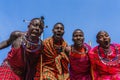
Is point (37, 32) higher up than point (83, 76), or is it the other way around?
point (37, 32)

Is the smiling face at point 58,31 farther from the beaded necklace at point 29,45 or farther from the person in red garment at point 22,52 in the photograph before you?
the beaded necklace at point 29,45

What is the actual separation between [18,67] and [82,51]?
1.39m

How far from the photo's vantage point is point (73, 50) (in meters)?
9.47

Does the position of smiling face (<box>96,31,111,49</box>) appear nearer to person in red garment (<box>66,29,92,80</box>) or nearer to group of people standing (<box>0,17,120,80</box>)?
group of people standing (<box>0,17,120,80</box>)

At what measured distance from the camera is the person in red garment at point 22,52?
9.14 metres

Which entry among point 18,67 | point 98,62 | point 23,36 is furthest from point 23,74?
point 98,62

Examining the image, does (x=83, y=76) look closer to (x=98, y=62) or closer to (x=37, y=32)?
(x=98, y=62)

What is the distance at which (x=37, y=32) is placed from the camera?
9219 millimetres

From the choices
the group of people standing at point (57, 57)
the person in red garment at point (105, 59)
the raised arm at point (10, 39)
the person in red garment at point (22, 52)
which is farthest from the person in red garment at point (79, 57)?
the raised arm at point (10, 39)

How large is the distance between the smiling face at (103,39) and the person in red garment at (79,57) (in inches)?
12.2

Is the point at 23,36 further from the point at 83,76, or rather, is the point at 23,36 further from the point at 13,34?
the point at 83,76

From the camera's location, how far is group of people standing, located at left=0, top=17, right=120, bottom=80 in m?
9.24

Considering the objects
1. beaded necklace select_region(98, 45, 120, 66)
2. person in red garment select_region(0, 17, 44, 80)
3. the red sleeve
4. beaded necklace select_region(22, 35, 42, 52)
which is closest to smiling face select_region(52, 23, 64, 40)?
person in red garment select_region(0, 17, 44, 80)

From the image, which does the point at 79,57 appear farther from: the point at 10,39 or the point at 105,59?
the point at 10,39
